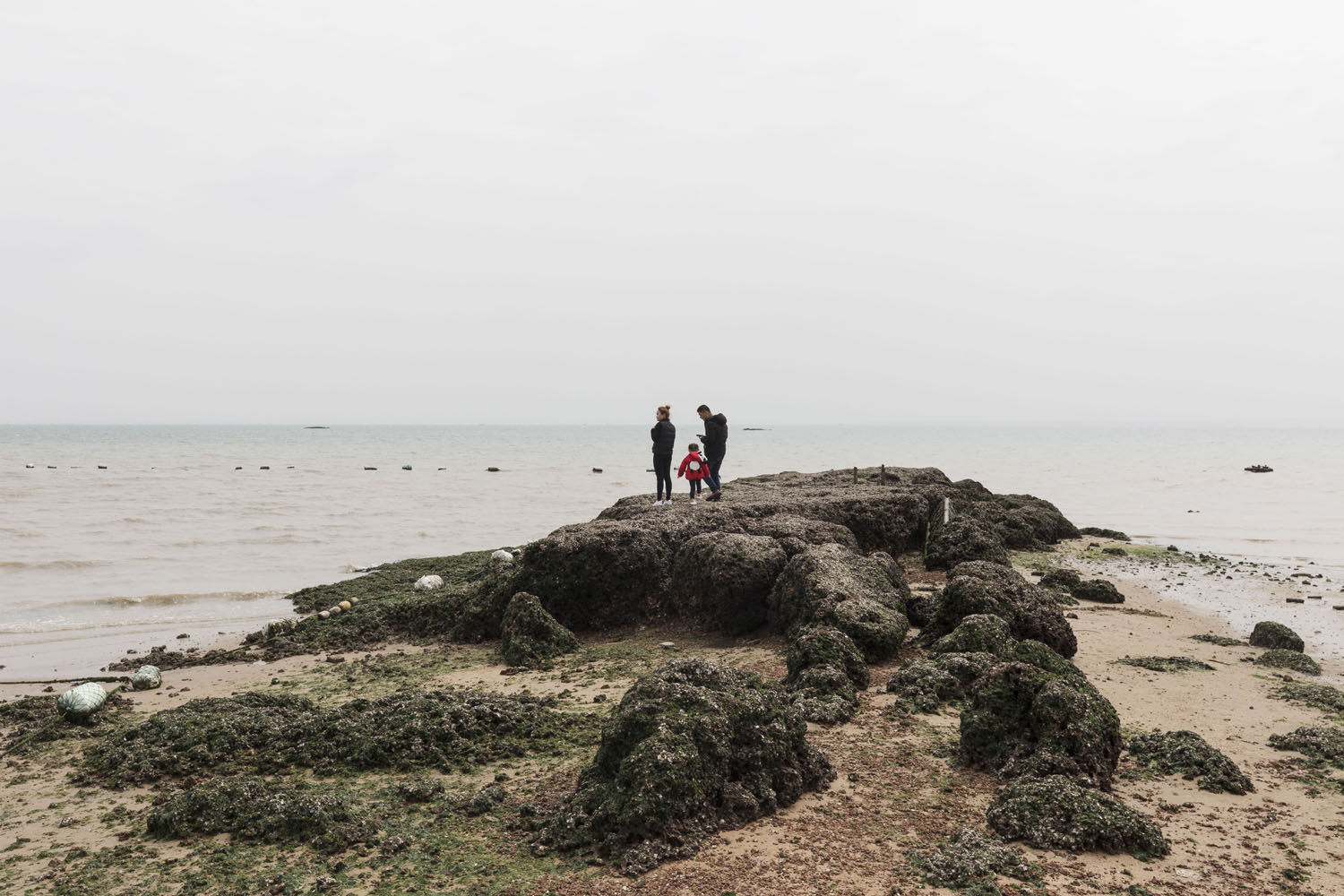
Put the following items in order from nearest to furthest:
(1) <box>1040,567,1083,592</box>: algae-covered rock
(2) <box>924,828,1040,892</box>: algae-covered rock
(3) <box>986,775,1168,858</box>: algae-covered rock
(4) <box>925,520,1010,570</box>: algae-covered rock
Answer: (2) <box>924,828,1040,892</box>: algae-covered rock → (3) <box>986,775,1168,858</box>: algae-covered rock → (1) <box>1040,567,1083,592</box>: algae-covered rock → (4) <box>925,520,1010,570</box>: algae-covered rock

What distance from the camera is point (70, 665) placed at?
11094 mm

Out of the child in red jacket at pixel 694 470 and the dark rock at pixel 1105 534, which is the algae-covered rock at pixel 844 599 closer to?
the child in red jacket at pixel 694 470

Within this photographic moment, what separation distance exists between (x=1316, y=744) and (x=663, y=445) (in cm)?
1075

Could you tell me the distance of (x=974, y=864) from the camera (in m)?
4.77

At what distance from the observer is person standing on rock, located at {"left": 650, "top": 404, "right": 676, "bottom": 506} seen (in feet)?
50.6

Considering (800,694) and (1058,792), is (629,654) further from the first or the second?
(1058,792)

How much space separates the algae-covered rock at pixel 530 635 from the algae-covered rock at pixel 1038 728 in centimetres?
538

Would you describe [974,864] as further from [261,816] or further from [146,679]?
[146,679]

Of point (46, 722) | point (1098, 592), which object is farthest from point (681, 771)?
point (1098, 592)

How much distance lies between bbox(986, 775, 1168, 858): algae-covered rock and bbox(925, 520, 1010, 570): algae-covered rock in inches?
380

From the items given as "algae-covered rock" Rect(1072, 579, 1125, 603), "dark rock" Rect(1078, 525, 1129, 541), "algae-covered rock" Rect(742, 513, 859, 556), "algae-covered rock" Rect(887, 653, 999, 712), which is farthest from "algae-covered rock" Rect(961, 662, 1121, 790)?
"dark rock" Rect(1078, 525, 1129, 541)

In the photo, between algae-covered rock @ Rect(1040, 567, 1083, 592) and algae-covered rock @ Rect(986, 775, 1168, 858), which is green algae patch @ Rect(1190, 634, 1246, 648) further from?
algae-covered rock @ Rect(986, 775, 1168, 858)

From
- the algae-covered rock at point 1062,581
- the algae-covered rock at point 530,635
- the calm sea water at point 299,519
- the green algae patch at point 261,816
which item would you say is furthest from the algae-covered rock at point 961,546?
the green algae patch at point 261,816

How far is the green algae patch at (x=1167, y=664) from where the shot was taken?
9.48 m
